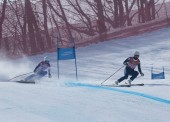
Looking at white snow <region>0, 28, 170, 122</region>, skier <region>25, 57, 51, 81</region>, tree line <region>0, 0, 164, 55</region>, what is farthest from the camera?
tree line <region>0, 0, 164, 55</region>

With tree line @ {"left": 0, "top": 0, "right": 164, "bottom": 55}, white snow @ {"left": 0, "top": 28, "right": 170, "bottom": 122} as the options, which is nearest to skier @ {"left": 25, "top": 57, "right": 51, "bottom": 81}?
white snow @ {"left": 0, "top": 28, "right": 170, "bottom": 122}

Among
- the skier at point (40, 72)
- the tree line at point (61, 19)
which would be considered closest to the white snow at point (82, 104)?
the skier at point (40, 72)

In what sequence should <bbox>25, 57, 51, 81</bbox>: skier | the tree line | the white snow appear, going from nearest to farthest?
1. the white snow
2. <bbox>25, 57, 51, 81</bbox>: skier
3. the tree line

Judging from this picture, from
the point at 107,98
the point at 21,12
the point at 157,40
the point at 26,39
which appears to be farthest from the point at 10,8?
the point at 107,98

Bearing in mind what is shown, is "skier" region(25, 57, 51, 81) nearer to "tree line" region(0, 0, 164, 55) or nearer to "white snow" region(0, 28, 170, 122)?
"white snow" region(0, 28, 170, 122)

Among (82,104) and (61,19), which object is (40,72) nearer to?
(82,104)

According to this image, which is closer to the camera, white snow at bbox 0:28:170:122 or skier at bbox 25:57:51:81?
white snow at bbox 0:28:170:122

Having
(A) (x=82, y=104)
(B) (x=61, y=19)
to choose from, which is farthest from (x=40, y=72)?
(B) (x=61, y=19)

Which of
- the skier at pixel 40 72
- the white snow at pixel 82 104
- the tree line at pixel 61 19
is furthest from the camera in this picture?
the tree line at pixel 61 19

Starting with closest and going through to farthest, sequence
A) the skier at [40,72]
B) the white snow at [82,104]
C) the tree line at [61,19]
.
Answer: the white snow at [82,104] → the skier at [40,72] → the tree line at [61,19]

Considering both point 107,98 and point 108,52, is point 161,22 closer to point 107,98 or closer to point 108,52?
point 108,52

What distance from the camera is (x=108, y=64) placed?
2203 centimetres

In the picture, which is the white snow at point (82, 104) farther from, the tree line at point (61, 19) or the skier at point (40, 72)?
the tree line at point (61, 19)

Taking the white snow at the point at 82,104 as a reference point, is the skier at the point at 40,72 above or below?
above
